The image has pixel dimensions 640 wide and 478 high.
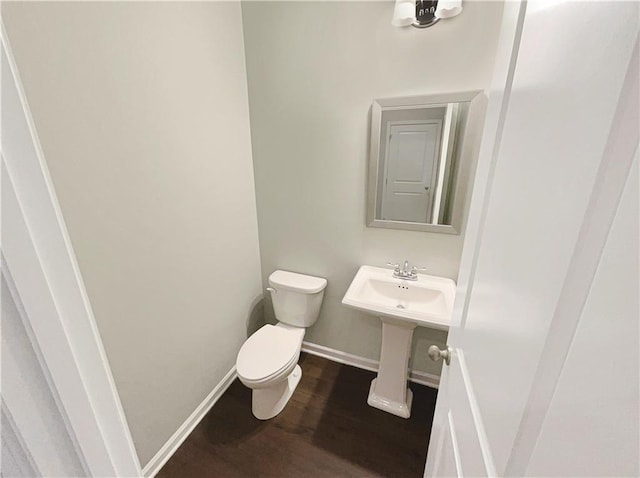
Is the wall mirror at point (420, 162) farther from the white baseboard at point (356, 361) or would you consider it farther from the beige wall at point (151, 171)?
the white baseboard at point (356, 361)

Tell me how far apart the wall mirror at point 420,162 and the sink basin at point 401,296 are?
1.02 feet

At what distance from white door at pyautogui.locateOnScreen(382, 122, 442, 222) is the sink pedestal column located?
0.66 meters

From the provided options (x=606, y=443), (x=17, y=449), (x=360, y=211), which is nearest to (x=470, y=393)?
(x=606, y=443)

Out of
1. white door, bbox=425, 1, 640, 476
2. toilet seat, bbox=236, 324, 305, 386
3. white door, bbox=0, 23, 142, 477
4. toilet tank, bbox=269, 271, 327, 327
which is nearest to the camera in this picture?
white door, bbox=425, 1, 640, 476

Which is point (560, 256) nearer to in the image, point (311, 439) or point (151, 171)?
point (151, 171)

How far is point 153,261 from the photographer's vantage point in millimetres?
1175

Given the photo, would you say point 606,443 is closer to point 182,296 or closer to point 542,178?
point 542,178

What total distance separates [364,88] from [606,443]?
154 cm

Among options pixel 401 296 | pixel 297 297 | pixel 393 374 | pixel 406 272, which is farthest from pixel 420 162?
pixel 393 374

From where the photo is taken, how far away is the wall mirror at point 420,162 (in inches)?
52.3

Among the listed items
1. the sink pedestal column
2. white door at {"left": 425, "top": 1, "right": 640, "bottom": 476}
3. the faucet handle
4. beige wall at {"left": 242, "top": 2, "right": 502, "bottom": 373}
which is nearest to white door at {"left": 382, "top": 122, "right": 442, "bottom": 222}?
beige wall at {"left": 242, "top": 2, "right": 502, "bottom": 373}

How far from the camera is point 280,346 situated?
5.17ft

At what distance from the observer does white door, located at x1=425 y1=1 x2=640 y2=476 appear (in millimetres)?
254

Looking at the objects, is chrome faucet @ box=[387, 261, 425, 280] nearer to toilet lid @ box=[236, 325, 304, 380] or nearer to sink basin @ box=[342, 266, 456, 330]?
sink basin @ box=[342, 266, 456, 330]
